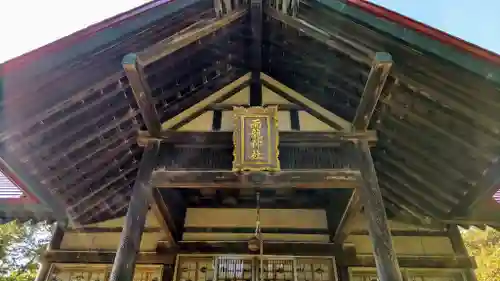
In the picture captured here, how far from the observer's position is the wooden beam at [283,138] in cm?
671

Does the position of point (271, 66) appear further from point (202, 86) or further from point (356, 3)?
point (356, 3)

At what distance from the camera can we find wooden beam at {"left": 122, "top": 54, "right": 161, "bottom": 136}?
5770 millimetres

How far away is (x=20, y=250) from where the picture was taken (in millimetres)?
19641

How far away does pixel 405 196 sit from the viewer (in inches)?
321

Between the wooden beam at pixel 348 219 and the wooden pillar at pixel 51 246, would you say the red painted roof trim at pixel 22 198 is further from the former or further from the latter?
the wooden beam at pixel 348 219

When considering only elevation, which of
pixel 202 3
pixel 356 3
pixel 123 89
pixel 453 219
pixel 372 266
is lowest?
pixel 372 266

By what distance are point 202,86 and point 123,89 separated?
198 cm

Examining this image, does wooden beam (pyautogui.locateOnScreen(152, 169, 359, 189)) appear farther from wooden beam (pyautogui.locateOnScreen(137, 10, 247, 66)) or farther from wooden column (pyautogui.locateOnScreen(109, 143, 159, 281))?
wooden beam (pyautogui.locateOnScreen(137, 10, 247, 66))

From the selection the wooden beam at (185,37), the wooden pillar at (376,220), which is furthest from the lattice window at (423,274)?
the wooden beam at (185,37)

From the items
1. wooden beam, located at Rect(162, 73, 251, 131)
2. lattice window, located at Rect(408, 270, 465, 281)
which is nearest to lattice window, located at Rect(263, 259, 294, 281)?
lattice window, located at Rect(408, 270, 465, 281)

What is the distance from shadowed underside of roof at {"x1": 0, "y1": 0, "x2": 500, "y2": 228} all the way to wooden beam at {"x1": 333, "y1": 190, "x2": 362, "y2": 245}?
3.96 ft

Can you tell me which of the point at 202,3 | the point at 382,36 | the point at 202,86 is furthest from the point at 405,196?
the point at 202,3

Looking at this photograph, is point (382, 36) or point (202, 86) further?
point (202, 86)

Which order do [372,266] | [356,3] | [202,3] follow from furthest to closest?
[372,266] < [202,3] < [356,3]
